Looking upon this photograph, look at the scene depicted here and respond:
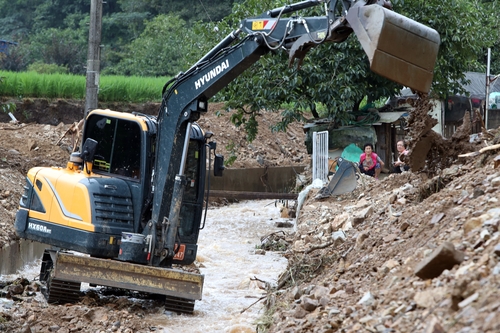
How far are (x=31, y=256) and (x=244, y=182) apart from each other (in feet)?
35.8

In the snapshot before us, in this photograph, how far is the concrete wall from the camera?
22938mm

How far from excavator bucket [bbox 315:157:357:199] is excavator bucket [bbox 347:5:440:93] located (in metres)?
5.91

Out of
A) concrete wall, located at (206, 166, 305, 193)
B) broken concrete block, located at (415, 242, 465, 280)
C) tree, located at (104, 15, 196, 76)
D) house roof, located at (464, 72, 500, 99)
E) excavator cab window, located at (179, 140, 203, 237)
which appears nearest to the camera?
broken concrete block, located at (415, 242, 465, 280)

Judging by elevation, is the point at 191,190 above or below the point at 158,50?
below

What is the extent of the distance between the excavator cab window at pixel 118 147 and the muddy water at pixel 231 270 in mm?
1992

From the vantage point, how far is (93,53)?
14.2 metres

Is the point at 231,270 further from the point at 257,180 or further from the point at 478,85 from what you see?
the point at 478,85

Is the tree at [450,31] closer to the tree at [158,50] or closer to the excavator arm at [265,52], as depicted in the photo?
the excavator arm at [265,52]

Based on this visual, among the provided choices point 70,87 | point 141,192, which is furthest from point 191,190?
point 70,87

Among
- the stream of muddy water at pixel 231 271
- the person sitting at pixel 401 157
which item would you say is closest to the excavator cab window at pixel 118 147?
the stream of muddy water at pixel 231 271

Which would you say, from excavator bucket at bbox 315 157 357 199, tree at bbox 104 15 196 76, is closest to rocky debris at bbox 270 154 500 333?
excavator bucket at bbox 315 157 357 199

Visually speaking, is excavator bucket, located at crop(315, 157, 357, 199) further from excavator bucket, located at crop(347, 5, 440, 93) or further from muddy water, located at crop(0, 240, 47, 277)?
excavator bucket, located at crop(347, 5, 440, 93)

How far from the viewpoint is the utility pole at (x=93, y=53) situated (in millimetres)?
14188

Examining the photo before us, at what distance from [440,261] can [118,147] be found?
5583 mm
